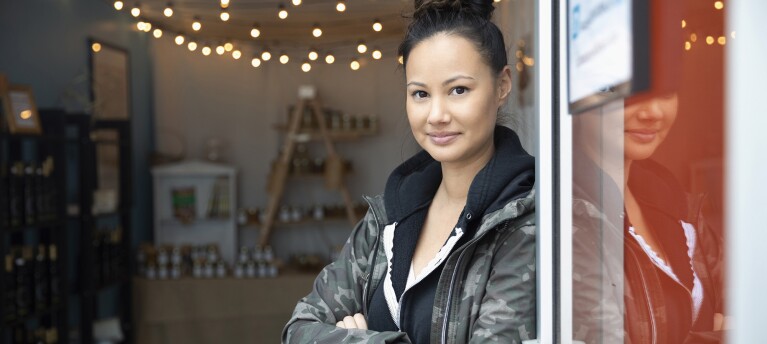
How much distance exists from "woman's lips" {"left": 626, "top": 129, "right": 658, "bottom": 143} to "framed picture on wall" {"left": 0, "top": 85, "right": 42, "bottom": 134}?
3.57 metres

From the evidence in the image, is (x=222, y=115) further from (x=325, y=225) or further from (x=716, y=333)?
(x=716, y=333)

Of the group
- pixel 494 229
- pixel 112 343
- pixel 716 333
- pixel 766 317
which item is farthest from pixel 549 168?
pixel 112 343

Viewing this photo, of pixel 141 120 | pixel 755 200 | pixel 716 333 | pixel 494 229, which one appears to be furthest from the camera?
pixel 141 120

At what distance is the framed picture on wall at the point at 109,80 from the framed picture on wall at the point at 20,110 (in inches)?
42.2

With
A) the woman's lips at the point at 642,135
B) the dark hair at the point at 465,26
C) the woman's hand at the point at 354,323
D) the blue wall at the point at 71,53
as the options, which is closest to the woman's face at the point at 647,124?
the woman's lips at the point at 642,135

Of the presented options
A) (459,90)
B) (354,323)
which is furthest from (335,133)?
(459,90)

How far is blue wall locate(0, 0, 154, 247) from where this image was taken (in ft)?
14.6

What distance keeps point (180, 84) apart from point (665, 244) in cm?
631

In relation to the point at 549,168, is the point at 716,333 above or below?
below

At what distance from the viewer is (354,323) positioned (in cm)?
151

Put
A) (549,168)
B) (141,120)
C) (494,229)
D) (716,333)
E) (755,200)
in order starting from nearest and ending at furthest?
(755,200), (716,333), (549,168), (494,229), (141,120)

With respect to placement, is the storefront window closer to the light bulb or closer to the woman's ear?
the woman's ear

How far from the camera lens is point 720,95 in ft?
2.23

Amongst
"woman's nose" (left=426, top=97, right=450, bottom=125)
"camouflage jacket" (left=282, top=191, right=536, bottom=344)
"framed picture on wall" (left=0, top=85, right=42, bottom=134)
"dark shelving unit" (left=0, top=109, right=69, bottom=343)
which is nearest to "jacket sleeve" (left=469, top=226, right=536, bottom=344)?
"camouflage jacket" (left=282, top=191, right=536, bottom=344)
